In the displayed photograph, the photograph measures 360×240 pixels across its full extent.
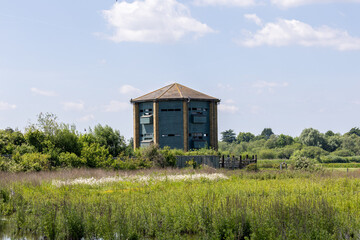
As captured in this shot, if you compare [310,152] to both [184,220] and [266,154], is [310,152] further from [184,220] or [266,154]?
[184,220]

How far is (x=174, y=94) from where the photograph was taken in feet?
201

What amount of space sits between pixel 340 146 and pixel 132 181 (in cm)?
9932

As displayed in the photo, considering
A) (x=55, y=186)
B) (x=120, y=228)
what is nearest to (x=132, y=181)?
(x=55, y=186)

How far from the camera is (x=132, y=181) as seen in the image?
81.5ft

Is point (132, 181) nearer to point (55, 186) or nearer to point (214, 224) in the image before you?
point (55, 186)

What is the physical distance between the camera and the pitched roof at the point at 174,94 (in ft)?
199

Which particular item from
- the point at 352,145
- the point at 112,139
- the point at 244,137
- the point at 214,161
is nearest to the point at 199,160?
the point at 214,161

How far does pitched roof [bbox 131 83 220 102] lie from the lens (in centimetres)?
6062

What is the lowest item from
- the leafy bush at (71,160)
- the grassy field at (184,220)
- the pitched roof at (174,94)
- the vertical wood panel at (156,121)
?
the grassy field at (184,220)

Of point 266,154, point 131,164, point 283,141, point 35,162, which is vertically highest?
point 283,141

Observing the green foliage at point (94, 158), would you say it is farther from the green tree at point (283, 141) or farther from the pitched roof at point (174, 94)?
the green tree at point (283, 141)

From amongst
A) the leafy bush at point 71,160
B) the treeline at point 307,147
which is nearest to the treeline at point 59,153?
the leafy bush at point 71,160

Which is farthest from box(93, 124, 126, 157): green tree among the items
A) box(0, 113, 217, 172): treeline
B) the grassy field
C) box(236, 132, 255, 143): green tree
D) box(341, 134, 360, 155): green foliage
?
box(236, 132, 255, 143): green tree

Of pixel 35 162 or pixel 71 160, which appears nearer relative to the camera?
pixel 35 162
